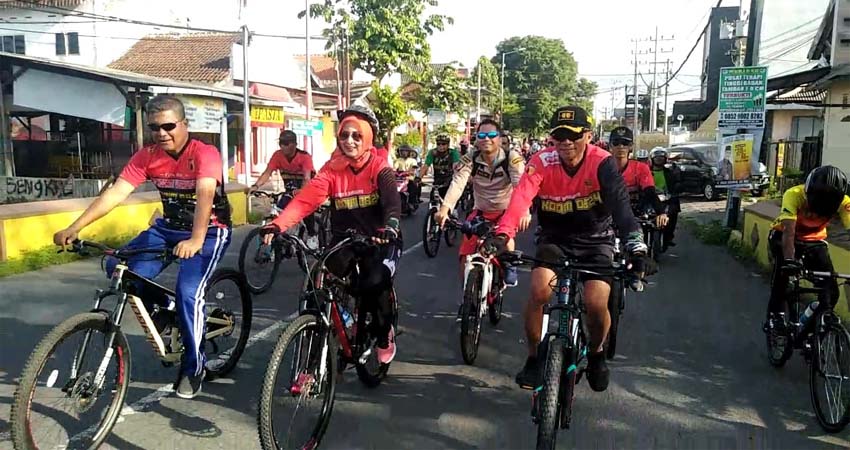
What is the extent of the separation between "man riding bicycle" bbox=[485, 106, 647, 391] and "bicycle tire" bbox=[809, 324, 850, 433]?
137cm

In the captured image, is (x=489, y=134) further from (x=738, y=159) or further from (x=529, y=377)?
(x=738, y=159)

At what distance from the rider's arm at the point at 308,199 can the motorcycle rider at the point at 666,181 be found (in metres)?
7.30

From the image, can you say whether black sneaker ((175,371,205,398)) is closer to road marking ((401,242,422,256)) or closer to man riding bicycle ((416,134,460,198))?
road marking ((401,242,422,256))

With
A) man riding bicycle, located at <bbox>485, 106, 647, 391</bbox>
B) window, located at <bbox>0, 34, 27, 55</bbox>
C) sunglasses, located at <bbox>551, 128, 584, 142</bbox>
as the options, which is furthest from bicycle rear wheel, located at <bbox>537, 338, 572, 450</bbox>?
window, located at <bbox>0, 34, 27, 55</bbox>

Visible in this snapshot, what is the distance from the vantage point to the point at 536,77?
75438mm

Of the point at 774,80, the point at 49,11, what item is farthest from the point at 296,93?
the point at 774,80

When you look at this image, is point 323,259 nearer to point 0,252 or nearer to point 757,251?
point 0,252

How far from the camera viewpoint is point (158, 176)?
457 cm

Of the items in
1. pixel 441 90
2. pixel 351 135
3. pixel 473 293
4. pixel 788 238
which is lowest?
pixel 473 293

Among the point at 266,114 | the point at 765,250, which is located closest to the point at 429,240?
the point at 765,250

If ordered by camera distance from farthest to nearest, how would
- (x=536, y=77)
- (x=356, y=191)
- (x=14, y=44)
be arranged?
(x=536, y=77) → (x=14, y=44) → (x=356, y=191)

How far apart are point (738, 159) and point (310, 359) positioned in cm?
1059

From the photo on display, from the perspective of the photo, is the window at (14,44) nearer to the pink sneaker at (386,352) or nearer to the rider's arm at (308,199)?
the rider's arm at (308,199)

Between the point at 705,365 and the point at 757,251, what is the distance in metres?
5.67
